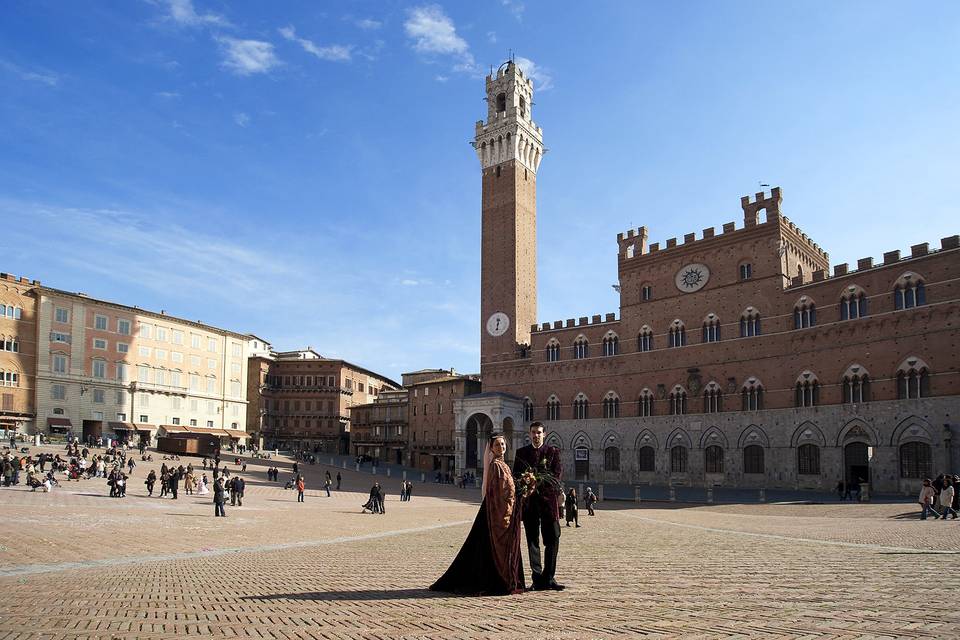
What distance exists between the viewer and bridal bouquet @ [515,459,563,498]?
8492mm

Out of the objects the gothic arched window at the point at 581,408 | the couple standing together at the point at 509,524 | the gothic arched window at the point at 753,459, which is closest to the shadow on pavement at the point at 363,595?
the couple standing together at the point at 509,524

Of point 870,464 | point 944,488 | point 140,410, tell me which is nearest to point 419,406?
point 140,410

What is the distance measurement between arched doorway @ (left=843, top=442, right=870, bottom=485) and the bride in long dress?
37.7 m

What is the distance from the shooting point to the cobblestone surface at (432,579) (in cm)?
660

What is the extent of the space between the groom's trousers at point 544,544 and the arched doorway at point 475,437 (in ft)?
168

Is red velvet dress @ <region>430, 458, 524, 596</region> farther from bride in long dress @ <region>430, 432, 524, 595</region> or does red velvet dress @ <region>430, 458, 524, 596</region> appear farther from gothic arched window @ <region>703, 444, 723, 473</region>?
gothic arched window @ <region>703, 444, 723, 473</region>

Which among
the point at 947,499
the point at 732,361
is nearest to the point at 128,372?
the point at 732,361

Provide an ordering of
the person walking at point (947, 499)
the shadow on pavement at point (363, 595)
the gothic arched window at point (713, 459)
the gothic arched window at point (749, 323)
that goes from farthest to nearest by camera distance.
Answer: the gothic arched window at point (713, 459) → the gothic arched window at point (749, 323) → the person walking at point (947, 499) → the shadow on pavement at point (363, 595)

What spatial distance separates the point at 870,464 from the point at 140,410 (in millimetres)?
59427

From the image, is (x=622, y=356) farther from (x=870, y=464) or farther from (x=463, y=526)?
(x=463, y=526)

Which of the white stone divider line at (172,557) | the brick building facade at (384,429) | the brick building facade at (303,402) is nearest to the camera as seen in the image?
the white stone divider line at (172,557)

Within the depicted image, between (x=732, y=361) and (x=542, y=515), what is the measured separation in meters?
41.9

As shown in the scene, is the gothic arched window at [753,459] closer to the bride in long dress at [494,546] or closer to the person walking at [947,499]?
the person walking at [947,499]

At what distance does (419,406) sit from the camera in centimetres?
7075
